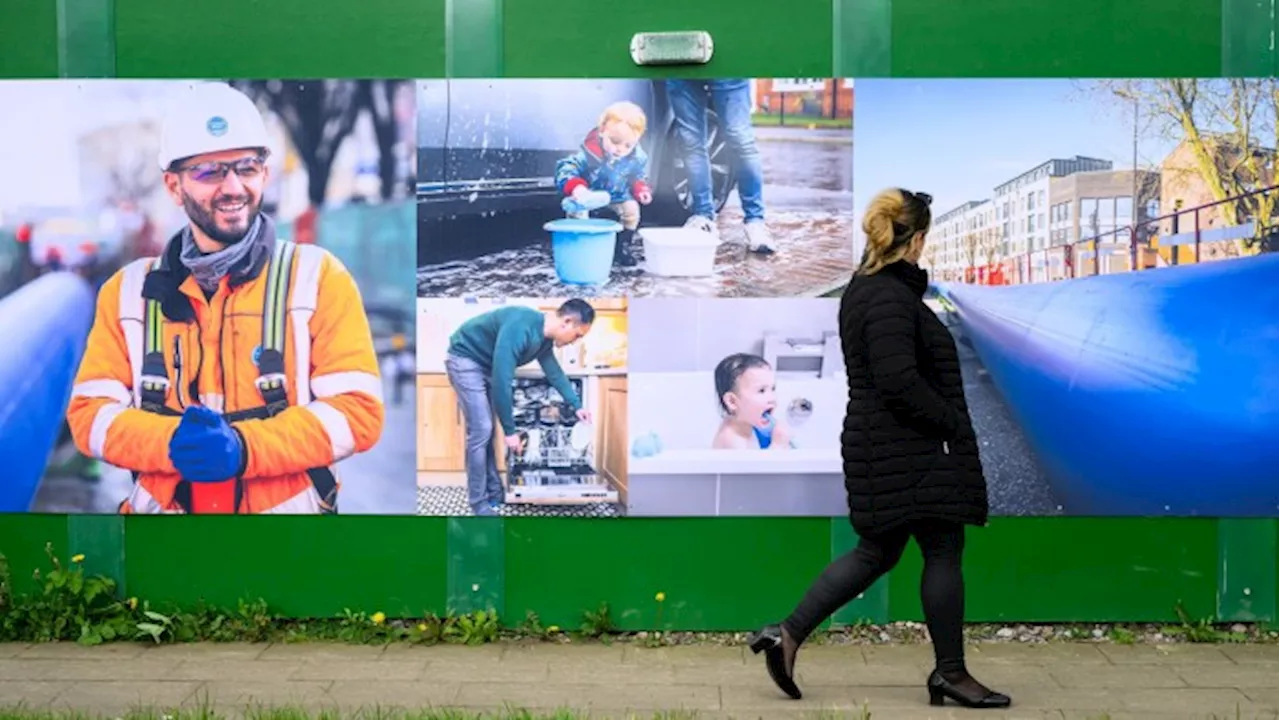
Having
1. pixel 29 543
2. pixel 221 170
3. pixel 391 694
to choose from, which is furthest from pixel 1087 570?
pixel 29 543

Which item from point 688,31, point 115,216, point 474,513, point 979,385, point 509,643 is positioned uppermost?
point 688,31

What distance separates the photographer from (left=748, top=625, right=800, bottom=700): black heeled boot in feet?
21.5

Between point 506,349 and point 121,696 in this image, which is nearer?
point 121,696

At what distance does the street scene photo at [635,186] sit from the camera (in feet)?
24.4

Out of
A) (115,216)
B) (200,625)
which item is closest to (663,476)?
(200,625)

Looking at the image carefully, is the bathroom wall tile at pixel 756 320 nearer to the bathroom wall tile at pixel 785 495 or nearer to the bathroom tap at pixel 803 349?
the bathroom tap at pixel 803 349

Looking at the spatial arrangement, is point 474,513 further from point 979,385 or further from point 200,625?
point 979,385

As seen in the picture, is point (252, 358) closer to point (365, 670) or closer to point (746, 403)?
point (365, 670)

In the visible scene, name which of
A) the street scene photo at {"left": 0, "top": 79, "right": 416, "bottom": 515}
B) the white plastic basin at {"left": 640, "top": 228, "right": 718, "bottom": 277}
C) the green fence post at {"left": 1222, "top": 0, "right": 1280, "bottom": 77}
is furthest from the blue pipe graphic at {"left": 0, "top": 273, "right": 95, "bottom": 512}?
the green fence post at {"left": 1222, "top": 0, "right": 1280, "bottom": 77}

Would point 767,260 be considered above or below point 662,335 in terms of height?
above

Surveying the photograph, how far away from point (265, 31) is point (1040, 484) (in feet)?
12.2

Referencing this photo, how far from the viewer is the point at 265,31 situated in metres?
7.51

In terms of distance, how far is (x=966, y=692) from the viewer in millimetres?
6477

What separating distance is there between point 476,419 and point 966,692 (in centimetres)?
230
